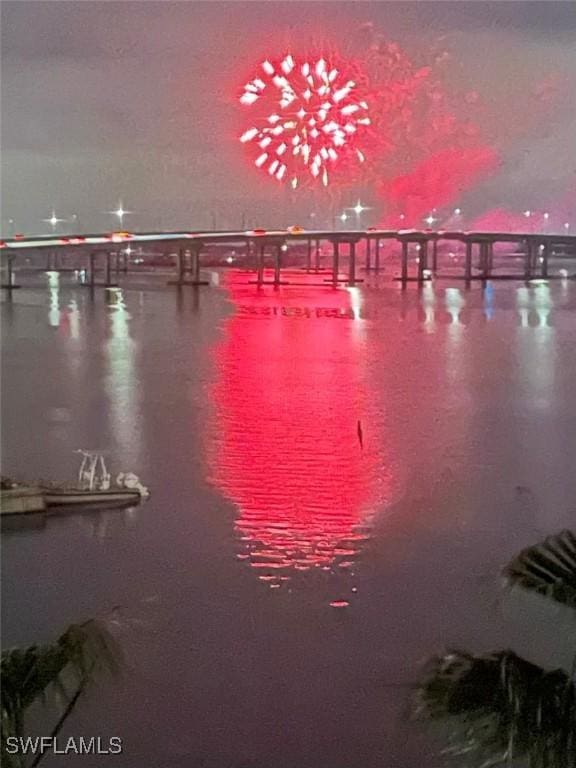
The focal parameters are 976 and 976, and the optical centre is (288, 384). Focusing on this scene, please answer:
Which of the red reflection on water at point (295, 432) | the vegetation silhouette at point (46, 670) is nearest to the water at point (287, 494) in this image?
the red reflection on water at point (295, 432)

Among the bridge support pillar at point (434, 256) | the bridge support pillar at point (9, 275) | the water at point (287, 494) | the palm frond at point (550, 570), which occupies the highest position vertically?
the bridge support pillar at point (434, 256)

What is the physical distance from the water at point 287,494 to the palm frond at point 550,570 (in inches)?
11.2

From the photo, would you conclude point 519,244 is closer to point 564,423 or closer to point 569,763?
point 564,423

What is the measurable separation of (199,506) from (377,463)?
600 millimetres

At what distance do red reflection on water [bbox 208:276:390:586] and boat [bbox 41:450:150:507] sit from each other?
0.77 ft

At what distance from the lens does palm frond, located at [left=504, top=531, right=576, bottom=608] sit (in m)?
1.11

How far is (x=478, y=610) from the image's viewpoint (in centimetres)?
205

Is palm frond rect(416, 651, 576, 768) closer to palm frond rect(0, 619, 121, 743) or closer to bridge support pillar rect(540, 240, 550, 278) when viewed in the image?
palm frond rect(0, 619, 121, 743)

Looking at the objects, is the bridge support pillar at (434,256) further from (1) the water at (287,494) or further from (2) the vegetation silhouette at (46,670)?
(2) the vegetation silhouette at (46,670)

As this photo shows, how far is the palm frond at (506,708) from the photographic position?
1.01 meters

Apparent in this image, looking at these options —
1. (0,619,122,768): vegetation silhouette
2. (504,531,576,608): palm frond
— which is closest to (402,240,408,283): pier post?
(504,531,576,608): palm frond

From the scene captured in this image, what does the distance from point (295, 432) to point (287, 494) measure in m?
0.53

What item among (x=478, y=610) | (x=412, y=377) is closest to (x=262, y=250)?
(x=412, y=377)

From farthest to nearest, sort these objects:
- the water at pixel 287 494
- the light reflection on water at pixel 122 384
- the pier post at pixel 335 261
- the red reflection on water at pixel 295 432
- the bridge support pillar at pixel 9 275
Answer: the pier post at pixel 335 261
the light reflection on water at pixel 122 384
the bridge support pillar at pixel 9 275
the red reflection on water at pixel 295 432
the water at pixel 287 494
